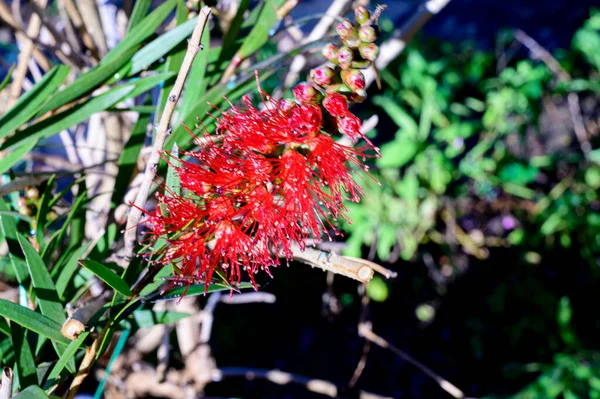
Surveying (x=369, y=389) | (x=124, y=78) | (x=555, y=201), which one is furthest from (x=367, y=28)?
(x=555, y=201)

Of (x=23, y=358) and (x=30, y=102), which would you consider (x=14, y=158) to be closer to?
(x=30, y=102)

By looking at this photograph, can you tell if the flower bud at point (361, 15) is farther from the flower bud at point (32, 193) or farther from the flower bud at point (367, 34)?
the flower bud at point (32, 193)

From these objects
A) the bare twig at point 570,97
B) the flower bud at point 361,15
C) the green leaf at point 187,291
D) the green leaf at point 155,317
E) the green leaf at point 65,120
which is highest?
the flower bud at point 361,15

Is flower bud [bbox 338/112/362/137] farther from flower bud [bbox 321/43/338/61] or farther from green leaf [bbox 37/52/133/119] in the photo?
green leaf [bbox 37/52/133/119]

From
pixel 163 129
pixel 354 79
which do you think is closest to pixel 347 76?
pixel 354 79

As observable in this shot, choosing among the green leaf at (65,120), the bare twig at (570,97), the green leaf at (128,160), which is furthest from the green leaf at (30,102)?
the bare twig at (570,97)

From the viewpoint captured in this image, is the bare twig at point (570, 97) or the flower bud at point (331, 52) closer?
the flower bud at point (331, 52)

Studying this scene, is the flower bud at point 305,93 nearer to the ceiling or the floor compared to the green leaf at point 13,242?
nearer to the ceiling

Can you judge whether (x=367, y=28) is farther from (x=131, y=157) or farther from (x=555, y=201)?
(x=555, y=201)
